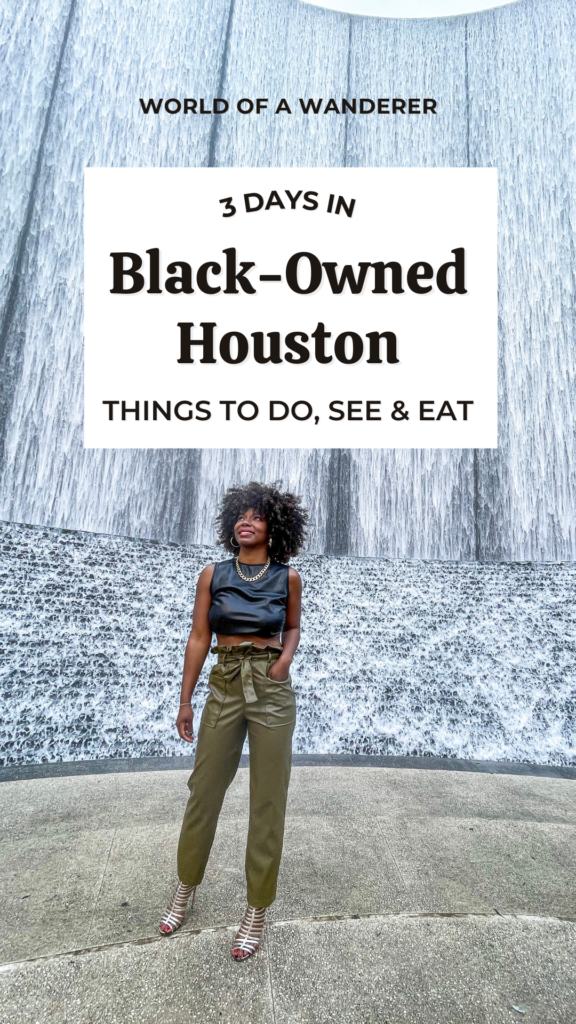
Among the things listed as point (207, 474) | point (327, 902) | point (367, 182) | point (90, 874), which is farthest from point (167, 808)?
point (367, 182)

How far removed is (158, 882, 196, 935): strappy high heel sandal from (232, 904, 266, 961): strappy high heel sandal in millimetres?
145

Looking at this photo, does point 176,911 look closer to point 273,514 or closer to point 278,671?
point 278,671

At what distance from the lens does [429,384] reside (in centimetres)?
564

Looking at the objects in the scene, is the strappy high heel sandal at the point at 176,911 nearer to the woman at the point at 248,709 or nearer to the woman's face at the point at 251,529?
the woman at the point at 248,709

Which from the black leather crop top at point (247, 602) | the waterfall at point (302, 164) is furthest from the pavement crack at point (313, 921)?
the waterfall at point (302, 164)

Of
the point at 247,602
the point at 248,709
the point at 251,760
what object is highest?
the point at 247,602

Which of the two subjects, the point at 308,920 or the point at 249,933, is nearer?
the point at 249,933

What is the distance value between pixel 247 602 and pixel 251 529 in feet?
0.61

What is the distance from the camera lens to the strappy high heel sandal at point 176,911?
139 centimetres

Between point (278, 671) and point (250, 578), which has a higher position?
point (250, 578)

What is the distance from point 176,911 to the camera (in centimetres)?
142

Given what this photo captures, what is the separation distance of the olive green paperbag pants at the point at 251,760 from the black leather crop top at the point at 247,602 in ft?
0.14

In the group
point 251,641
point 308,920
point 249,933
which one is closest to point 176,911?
point 249,933

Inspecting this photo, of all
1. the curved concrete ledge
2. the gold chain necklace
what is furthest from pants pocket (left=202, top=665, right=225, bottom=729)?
the curved concrete ledge
